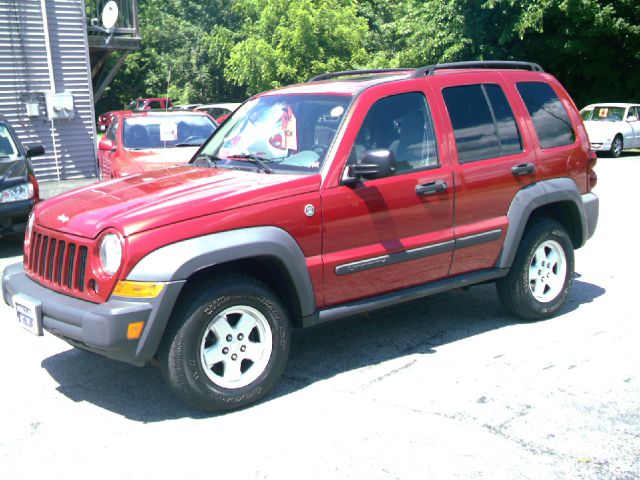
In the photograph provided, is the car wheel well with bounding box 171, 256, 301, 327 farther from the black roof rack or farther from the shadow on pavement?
the black roof rack

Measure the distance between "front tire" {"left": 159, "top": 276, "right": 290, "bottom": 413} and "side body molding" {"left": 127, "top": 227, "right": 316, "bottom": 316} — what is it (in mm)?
179

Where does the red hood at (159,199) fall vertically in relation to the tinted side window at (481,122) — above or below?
below

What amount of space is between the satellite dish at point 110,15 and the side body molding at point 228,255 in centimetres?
1512

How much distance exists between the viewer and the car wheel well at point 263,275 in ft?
14.3

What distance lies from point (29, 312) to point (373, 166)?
223 cm

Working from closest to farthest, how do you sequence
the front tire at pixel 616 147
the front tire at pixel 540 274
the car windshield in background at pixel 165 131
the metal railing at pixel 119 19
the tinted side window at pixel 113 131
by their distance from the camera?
the front tire at pixel 540 274 → the car windshield in background at pixel 165 131 → the tinted side window at pixel 113 131 → the metal railing at pixel 119 19 → the front tire at pixel 616 147

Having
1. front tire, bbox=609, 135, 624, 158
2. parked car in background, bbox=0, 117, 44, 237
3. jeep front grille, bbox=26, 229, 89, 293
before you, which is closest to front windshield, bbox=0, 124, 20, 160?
parked car in background, bbox=0, 117, 44, 237

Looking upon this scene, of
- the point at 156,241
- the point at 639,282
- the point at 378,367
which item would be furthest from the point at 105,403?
the point at 639,282

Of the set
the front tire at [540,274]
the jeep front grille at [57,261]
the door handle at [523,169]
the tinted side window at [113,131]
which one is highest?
the tinted side window at [113,131]

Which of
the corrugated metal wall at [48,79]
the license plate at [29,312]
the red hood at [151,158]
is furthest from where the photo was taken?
the corrugated metal wall at [48,79]

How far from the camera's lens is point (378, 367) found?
5.13 meters

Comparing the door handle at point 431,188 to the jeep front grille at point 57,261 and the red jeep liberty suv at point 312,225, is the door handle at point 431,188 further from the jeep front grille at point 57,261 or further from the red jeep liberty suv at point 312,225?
the jeep front grille at point 57,261

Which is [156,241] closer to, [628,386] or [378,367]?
[378,367]

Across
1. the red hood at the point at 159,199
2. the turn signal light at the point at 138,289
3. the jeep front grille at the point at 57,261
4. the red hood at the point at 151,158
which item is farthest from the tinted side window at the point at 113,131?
the turn signal light at the point at 138,289
